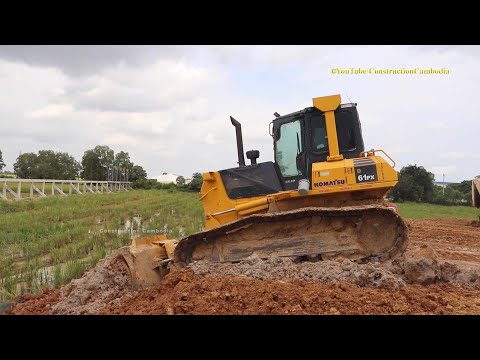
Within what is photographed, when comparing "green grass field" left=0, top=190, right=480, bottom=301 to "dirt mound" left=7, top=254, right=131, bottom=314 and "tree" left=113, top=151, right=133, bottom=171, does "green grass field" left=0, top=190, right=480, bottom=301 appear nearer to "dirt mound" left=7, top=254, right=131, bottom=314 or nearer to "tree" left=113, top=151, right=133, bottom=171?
"dirt mound" left=7, top=254, right=131, bottom=314

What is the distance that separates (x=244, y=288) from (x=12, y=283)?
387 cm

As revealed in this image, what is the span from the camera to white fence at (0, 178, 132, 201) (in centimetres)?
2615

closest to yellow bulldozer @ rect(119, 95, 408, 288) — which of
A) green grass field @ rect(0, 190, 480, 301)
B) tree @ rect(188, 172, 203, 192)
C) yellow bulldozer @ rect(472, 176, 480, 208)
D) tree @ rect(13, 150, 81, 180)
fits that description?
green grass field @ rect(0, 190, 480, 301)

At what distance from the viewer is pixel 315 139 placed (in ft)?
23.2

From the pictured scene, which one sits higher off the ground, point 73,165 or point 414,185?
point 73,165

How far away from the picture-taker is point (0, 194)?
23594 mm

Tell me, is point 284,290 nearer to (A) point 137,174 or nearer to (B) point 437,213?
(B) point 437,213

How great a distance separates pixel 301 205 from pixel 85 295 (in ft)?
10.7

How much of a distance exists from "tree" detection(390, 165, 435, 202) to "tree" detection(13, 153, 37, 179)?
32180 mm

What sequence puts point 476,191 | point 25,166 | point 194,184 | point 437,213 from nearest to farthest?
point 476,191, point 437,213, point 25,166, point 194,184

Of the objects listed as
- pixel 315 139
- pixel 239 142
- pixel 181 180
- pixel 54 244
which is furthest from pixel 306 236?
pixel 181 180

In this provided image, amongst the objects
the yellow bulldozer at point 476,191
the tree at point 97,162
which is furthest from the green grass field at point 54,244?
the tree at point 97,162
